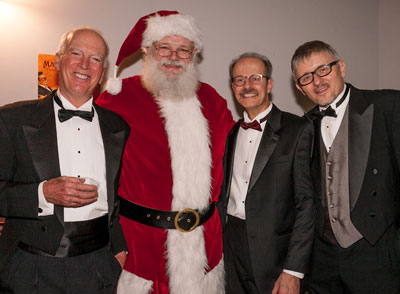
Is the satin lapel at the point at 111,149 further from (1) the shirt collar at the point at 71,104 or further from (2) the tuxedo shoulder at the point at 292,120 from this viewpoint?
(2) the tuxedo shoulder at the point at 292,120

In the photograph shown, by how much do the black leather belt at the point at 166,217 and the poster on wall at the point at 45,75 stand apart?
1.34 m

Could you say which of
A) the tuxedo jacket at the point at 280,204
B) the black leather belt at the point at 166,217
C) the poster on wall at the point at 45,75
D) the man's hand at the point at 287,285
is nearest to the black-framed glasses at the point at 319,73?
the tuxedo jacket at the point at 280,204

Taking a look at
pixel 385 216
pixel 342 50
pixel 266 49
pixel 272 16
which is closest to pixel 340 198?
pixel 385 216

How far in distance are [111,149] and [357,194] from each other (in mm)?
1368

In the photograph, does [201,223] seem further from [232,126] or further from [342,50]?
[342,50]

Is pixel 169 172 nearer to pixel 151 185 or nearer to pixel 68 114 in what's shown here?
pixel 151 185

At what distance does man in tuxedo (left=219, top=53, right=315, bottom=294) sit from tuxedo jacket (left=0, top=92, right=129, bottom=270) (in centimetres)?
108

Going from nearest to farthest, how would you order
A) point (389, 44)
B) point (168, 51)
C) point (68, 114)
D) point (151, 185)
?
1. point (68, 114)
2. point (151, 185)
3. point (168, 51)
4. point (389, 44)

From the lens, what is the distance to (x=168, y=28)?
7.63 feet

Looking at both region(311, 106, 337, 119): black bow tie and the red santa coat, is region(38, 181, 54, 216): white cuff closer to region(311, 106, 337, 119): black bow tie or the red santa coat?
the red santa coat

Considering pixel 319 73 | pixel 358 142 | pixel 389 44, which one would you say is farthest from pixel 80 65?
pixel 389 44

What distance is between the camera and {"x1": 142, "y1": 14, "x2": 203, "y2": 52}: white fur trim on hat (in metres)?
2.32

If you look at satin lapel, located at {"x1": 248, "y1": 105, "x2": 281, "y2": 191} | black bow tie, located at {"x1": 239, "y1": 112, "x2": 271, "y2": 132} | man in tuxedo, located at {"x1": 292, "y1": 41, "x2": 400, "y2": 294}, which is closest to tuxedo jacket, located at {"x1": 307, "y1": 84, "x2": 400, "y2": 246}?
man in tuxedo, located at {"x1": 292, "y1": 41, "x2": 400, "y2": 294}

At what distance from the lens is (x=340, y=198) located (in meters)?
1.91
